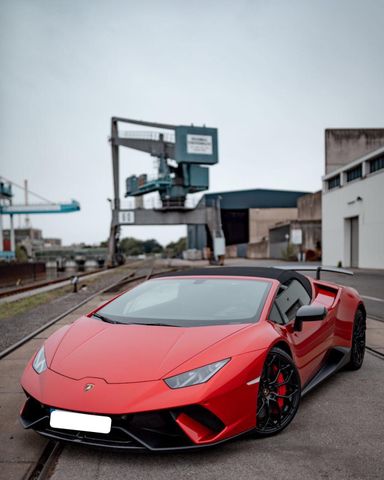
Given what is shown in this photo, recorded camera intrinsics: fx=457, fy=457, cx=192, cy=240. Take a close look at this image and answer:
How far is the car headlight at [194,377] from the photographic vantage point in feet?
8.94

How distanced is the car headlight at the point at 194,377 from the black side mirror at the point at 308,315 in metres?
1.08

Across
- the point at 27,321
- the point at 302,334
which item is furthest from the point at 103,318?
the point at 27,321

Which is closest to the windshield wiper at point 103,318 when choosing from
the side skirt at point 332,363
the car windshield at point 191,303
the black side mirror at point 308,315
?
the car windshield at point 191,303

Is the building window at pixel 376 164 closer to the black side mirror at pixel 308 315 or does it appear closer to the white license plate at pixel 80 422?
the black side mirror at pixel 308 315

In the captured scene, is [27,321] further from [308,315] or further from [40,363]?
[308,315]

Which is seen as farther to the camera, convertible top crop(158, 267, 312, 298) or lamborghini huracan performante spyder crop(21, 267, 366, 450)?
convertible top crop(158, 267, 312, 298)

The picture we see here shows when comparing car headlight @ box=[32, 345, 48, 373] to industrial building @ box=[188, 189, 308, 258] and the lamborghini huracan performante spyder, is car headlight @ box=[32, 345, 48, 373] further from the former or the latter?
industrial building @ box=[188, 189, 308, 258]

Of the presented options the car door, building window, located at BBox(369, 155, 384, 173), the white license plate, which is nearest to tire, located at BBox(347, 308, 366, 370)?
the car door

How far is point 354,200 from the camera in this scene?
31.1 meters

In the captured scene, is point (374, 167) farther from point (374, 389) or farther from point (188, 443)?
point (188, 443)

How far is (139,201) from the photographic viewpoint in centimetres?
4525

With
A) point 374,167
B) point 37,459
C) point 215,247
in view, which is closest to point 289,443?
point 37,459

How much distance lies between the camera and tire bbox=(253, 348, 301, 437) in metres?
3.08

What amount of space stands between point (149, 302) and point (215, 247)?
1460 inches
